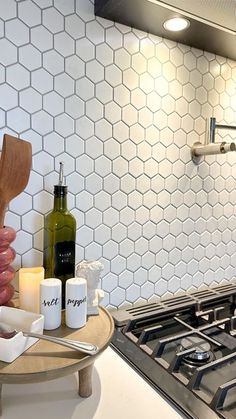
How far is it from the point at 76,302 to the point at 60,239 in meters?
0.18

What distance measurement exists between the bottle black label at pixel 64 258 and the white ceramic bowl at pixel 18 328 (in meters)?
0.17

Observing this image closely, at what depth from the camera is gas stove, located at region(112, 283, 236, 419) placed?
0.59 m

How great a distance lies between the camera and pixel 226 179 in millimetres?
1141

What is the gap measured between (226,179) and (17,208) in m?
0.72

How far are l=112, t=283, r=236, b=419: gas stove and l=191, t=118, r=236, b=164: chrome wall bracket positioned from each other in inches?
17.3

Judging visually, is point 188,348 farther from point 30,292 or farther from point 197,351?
point 30,292

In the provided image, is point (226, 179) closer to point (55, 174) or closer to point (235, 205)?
point (235, 205)

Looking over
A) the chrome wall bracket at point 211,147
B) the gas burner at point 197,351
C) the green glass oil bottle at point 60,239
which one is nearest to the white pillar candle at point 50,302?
the green glass oil bottle at point 60,239

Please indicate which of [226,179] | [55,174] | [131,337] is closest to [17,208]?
[55,174]

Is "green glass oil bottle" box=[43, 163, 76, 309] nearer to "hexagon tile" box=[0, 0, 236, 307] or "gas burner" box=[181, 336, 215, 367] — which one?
"hexagon tile" box=[0, 0, 236, 307]

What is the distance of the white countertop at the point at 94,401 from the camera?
0.54m

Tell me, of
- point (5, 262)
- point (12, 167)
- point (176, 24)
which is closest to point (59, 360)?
point (5, 262)

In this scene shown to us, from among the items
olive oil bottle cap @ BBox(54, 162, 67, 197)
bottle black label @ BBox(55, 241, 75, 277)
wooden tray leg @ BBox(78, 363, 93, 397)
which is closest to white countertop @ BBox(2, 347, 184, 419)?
wooden tray leg @ BBox(78, 363, 93, 397)

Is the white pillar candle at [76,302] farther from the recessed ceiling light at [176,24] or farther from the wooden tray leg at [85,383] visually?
the recessed ceiling light at [176,24]
